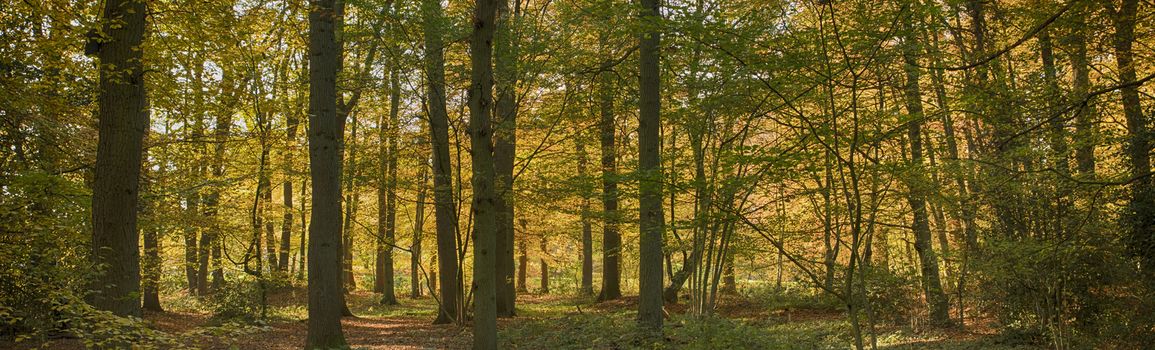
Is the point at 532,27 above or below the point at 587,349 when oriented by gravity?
above

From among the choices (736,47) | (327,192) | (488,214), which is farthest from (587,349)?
(736,47)

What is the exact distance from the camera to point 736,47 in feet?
18.5

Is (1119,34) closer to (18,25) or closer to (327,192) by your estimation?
(327,192)

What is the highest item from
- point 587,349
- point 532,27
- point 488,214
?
point 532,27

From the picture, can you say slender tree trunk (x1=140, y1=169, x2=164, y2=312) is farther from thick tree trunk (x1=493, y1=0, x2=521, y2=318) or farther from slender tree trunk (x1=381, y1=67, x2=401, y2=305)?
thick tree trunk (x1=493, y1=0, x2=521, y2=318)

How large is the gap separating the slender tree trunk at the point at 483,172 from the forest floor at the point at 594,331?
2129mm

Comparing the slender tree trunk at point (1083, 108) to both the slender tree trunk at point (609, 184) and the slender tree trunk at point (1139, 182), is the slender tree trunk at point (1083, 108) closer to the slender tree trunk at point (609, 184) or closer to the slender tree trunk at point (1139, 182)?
the slender tree trunk at point (1139, 182)

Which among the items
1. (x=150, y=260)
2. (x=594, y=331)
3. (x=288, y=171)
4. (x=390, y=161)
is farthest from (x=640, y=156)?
(x=150, y=260)

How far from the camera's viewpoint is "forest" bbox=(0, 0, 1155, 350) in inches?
247

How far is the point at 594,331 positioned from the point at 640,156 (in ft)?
9.56

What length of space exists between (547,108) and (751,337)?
21.8ft

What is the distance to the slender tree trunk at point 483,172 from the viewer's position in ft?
22.7

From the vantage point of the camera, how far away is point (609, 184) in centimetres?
1337

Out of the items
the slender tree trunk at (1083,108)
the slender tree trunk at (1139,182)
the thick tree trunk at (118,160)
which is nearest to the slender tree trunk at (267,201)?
the thick tree trunk at (118,160)
